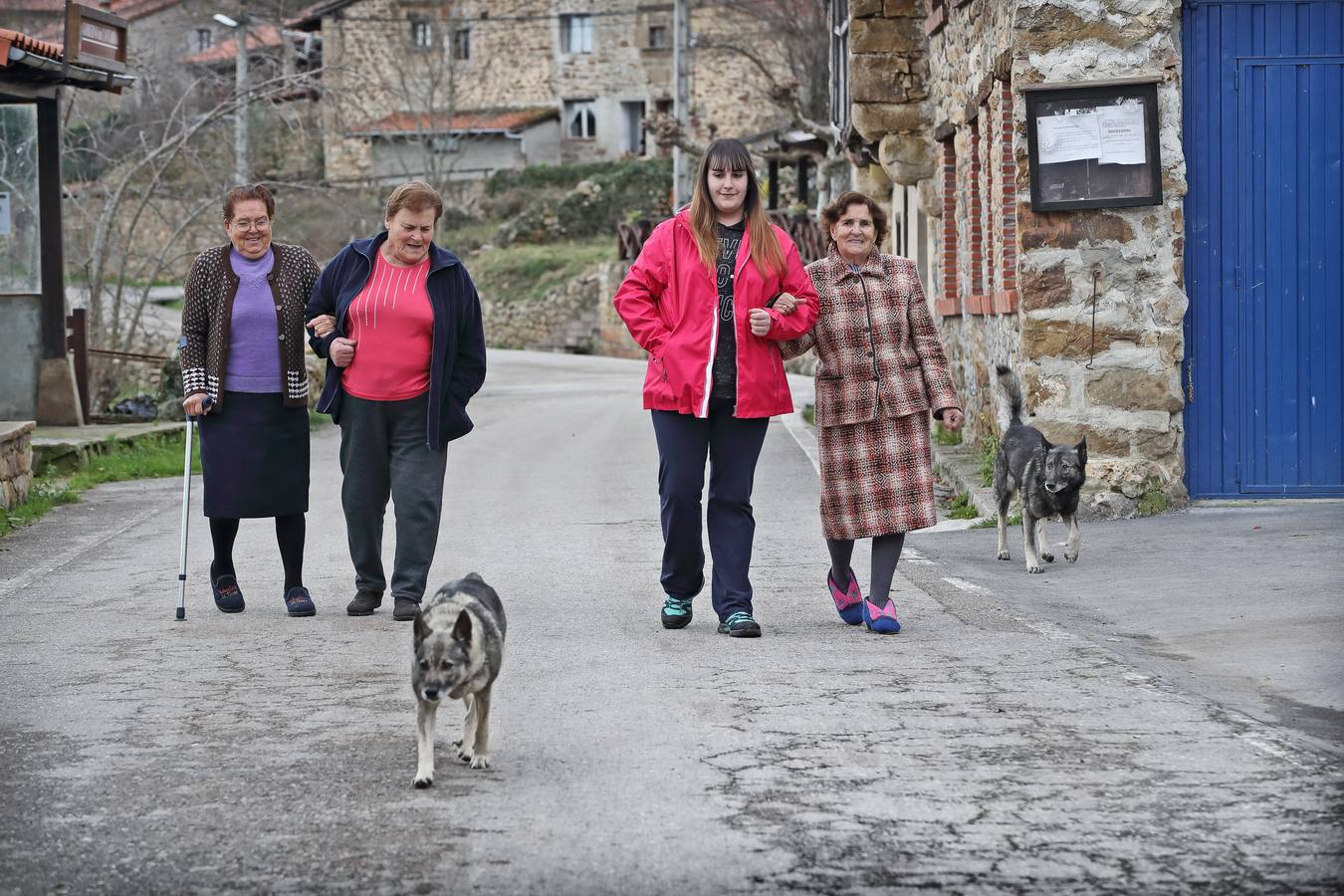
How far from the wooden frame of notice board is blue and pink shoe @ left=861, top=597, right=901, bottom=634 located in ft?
14.1

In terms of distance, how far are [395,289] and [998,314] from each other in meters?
6.01

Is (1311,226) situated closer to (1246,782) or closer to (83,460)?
(1246,782)

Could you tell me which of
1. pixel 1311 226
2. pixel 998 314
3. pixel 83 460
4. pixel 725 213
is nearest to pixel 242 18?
pixel 83 460

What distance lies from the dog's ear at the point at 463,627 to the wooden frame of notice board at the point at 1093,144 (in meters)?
6.79

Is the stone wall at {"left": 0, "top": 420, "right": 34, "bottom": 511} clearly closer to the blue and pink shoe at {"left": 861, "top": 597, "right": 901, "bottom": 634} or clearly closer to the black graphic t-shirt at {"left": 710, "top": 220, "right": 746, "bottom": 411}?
the black graphic t-shirt at {"left": 710, "top": 220, "right": 746, "bottom": 411}

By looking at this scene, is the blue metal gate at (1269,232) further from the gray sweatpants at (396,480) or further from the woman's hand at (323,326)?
the woman's hand at (323,326)

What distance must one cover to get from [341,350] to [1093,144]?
5.23 m

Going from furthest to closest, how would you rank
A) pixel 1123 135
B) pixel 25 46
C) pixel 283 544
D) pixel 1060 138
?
pixel 25 46
pixel 1060 138
pixel 1123 135
pixel 283 544

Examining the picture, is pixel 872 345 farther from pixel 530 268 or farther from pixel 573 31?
pixel 573 31

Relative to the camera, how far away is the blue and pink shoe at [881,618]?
738 cm

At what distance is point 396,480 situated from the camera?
7.98 m

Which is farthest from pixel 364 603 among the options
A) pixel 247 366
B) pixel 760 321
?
pixel 760 321

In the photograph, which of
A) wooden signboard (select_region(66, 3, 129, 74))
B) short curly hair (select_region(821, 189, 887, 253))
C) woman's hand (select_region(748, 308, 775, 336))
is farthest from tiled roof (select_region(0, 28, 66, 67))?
woman's hand (select_region(748, 308, 775, 336))

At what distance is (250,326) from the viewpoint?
8.06 metres
